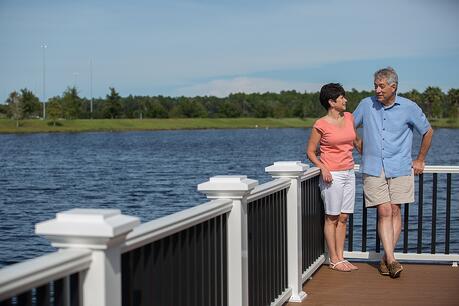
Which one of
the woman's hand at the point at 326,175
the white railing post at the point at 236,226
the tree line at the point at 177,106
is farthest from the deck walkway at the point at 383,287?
the tree line at the point at 177,106

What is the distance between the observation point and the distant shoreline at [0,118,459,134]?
129m

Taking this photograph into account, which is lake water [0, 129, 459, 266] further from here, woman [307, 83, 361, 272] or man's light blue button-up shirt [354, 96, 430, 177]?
man's light blue button-up shirt [354, 96, 430, 177]

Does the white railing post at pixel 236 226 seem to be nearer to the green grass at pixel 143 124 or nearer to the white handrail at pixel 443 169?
the white handrail at pixel 443 169

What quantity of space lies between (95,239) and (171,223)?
82 cm

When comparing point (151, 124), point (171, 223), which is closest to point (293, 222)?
point (171, 223)

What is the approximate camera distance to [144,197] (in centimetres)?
2783

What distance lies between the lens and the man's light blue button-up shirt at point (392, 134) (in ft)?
20.4

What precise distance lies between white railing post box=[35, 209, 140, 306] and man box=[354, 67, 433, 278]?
3916 millimetres

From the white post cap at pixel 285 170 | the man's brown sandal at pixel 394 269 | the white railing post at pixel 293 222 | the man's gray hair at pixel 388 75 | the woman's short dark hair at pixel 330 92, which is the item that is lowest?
the man's brown sandal at pixel 394 269

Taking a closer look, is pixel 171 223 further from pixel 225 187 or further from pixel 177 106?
pixel 177 106

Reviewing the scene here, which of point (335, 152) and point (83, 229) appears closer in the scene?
point (83, 229)

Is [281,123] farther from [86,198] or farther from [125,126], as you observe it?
[86,198]

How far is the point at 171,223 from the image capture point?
3318 mm

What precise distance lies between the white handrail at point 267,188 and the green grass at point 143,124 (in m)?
125
